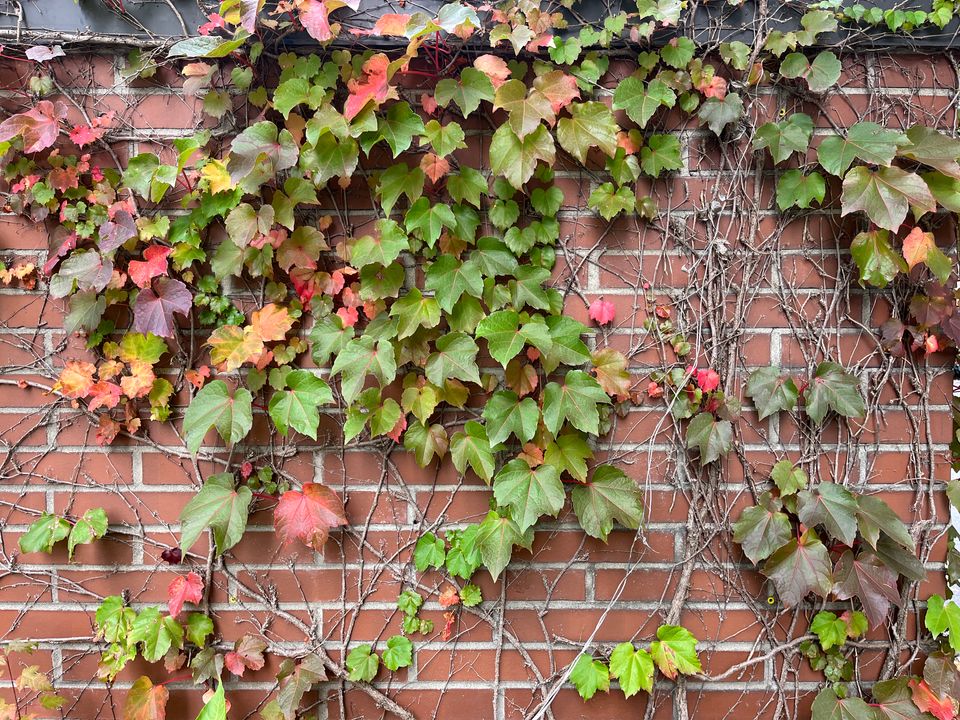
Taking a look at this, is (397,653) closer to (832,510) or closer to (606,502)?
(606,502)

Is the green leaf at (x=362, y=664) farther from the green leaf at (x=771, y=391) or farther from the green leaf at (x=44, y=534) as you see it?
the green leaf at (x=771, y=391)

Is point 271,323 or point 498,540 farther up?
point 271,323

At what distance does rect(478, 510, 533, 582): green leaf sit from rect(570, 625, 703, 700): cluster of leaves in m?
0.35

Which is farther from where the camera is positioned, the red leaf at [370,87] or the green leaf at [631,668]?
the green leaf at [631,668]

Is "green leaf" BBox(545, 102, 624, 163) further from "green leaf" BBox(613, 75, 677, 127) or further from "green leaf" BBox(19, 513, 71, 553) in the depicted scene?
"green leaf" BBox(19, 513, 71, 553)

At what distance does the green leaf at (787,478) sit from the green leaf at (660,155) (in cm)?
80

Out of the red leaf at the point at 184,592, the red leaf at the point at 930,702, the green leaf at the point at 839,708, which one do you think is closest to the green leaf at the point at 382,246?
the red leaf at the point at 184,592

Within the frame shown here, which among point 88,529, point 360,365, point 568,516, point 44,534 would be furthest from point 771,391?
point 44,534

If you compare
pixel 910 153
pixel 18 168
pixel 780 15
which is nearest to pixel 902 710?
pixel 910 153

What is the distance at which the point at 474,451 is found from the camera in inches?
58.0

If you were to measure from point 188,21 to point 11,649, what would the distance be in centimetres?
163

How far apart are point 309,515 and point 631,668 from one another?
0.88 m

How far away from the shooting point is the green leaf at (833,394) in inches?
58.3

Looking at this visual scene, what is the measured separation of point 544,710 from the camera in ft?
5.07
